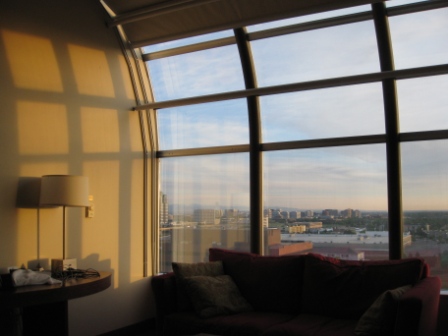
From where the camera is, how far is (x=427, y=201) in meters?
4.80

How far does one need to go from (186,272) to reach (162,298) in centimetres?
33

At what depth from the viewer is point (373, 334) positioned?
3641mm

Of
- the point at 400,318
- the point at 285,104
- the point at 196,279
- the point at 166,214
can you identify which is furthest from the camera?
the point at 166,214

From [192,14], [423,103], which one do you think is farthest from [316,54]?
[192,14]

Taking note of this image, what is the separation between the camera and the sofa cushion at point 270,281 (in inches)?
183

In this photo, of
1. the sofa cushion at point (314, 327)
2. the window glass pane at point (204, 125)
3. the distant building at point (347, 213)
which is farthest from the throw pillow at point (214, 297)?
the window glass pane at point (204, 125)

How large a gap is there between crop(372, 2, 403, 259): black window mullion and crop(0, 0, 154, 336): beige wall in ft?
9.18

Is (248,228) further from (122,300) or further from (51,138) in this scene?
(51,138)

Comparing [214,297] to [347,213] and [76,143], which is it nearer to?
[347,213]

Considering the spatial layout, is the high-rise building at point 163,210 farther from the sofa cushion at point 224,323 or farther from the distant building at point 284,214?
the sofa cushion at point 224,323

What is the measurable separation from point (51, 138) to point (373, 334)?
3.34 m

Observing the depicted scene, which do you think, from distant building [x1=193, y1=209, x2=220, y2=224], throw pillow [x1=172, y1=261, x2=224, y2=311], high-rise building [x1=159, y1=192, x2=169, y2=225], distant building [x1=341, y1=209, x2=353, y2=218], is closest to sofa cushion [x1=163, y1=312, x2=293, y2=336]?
throw pillow [x1=172, y1=261, x2=224, y2=311]

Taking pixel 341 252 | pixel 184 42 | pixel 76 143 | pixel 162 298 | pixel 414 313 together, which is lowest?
pixel 162 298

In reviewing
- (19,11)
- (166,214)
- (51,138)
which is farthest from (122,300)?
(19,11)
